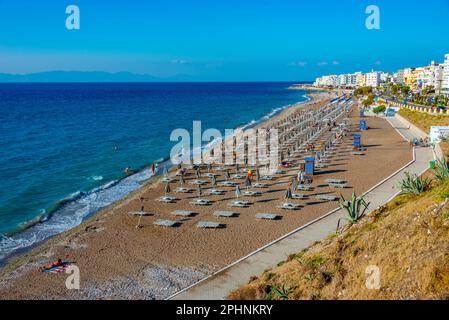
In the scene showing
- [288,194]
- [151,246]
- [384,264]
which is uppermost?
[384,264]

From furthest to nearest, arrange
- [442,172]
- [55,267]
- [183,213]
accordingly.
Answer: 1. [183,213]
2. [55,267]
3. [442,172]

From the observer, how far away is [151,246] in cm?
1296

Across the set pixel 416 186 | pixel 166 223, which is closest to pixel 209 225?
pixel 166 223

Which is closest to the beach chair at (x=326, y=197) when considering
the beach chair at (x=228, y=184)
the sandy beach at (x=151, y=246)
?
the sandy beach at (x=151, y=246)

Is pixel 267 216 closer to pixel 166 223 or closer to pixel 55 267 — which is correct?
pixel 166 223

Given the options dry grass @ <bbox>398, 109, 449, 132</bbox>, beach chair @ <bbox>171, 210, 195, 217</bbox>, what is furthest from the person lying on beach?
dry grass @ <bbox>398, 109, 449, 132</bbox>

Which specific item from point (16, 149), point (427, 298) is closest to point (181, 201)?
point (427, 298)

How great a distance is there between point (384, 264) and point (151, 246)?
7936 mm

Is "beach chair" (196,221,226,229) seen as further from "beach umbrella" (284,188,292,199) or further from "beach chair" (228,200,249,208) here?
"beach umbrella" (284,188,292,199)

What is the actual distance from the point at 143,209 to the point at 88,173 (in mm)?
10689

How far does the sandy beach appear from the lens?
1061cm

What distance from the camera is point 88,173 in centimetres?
2572

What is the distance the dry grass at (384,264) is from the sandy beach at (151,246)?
2972 mm

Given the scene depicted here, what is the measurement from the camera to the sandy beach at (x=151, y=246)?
418 inches
